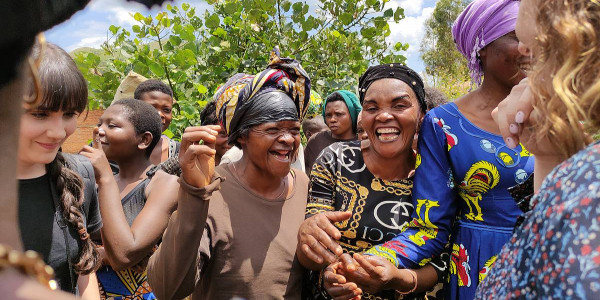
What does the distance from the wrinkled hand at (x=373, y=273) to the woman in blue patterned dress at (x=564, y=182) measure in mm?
793

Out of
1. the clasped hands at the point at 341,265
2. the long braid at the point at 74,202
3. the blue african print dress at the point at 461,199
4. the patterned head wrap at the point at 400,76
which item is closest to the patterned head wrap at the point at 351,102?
the patterned head wrap at the point at 400,76

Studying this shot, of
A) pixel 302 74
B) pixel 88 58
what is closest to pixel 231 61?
pixel 88 58

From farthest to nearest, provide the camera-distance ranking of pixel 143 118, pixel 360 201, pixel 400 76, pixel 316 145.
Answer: pixel 316 145 < pixel 143 118 < pixel 400 76 < pixel 360 201

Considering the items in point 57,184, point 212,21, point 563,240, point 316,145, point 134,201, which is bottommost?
point 316,145

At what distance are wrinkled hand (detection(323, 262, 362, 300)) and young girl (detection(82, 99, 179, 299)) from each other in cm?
99

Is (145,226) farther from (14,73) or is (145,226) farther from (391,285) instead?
(14,73)

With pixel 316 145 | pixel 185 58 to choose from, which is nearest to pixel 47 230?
pixel 185 58

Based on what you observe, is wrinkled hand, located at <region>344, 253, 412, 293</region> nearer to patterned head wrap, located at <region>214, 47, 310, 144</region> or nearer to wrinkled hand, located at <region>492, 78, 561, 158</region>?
wrinkled hand, located at <region>492, 78, 561, 158</region>

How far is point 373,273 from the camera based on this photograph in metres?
1.78

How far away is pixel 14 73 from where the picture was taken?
489 mm

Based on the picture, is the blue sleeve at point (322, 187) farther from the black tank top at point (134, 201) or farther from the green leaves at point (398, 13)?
the green leaves at point (398, 13)

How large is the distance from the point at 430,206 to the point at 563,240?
1.23m

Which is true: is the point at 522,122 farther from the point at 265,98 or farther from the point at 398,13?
the point at 398,13

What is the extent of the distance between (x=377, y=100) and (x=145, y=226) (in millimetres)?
1289
